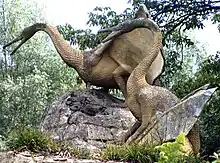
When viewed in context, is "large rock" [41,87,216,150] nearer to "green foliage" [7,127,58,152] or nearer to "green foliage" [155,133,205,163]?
"green foliage" [7,127,58,152]

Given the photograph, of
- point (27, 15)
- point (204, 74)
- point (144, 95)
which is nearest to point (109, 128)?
point (144, 95)

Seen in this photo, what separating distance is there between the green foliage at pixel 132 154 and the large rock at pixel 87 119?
1.04 m

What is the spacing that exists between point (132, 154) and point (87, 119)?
5.76ft

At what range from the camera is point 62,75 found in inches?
617

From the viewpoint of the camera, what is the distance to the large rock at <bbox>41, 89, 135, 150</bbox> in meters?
7.10

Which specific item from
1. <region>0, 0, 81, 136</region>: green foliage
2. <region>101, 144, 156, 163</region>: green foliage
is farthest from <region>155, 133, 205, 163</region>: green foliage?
<region>0, 0, 81, 136</region>: green foliage

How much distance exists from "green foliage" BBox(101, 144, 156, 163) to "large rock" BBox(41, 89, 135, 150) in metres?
1.04

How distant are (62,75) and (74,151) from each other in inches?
391

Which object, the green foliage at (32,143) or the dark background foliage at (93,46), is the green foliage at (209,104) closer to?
the dark background foliage at (93,46)

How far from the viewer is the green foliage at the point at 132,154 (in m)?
5.66

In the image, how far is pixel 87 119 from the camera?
732 cm

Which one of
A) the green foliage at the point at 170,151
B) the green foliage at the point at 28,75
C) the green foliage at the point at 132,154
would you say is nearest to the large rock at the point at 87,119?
the green foliage at the point at 132,154

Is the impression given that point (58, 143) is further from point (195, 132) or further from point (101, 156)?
point (195, 132)

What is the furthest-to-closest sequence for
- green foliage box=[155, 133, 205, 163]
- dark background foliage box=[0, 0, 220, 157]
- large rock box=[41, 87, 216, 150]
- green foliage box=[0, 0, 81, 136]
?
green foliage box=[0, 0, 81, 136], dark background foliage box=[0, 0, 220, 157], large rock box=[41, 87, 216, 150], green foliage box=[155, 133, 205, 163]
